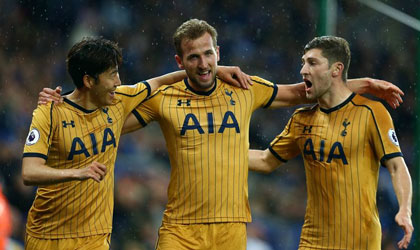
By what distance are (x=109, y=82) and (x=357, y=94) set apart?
1299 mm

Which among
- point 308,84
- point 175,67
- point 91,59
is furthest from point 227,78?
point 175,67

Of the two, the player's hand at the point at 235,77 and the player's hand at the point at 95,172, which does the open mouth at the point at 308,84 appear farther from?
the player's hand at the point at 95,172

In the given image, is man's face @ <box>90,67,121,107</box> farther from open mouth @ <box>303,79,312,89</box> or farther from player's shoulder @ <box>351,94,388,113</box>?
player's shoulder @ <box>351,94,388,113</box>

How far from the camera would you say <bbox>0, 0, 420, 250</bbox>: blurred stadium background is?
21.5ft

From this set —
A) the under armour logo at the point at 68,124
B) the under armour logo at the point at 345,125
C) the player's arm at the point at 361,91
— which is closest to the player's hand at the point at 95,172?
the under armour logo at the point at 68,124

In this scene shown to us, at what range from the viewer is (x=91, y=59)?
13.4 feet

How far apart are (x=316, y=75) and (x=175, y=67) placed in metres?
2.89

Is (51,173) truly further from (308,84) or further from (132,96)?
(308,84)

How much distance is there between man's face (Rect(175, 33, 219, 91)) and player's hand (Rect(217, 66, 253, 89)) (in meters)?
0.12

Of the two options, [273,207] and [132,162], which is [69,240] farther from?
[273,207]

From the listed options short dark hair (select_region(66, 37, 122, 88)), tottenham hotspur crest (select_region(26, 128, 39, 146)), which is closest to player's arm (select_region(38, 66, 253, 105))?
short dark hair (select_region(66, 37, 122, 88))

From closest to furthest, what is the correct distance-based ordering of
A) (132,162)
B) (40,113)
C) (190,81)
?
(40,113), (190,81), (132,162)

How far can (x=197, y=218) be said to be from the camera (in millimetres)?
4043

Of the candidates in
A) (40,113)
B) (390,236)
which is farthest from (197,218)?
(390,236)
